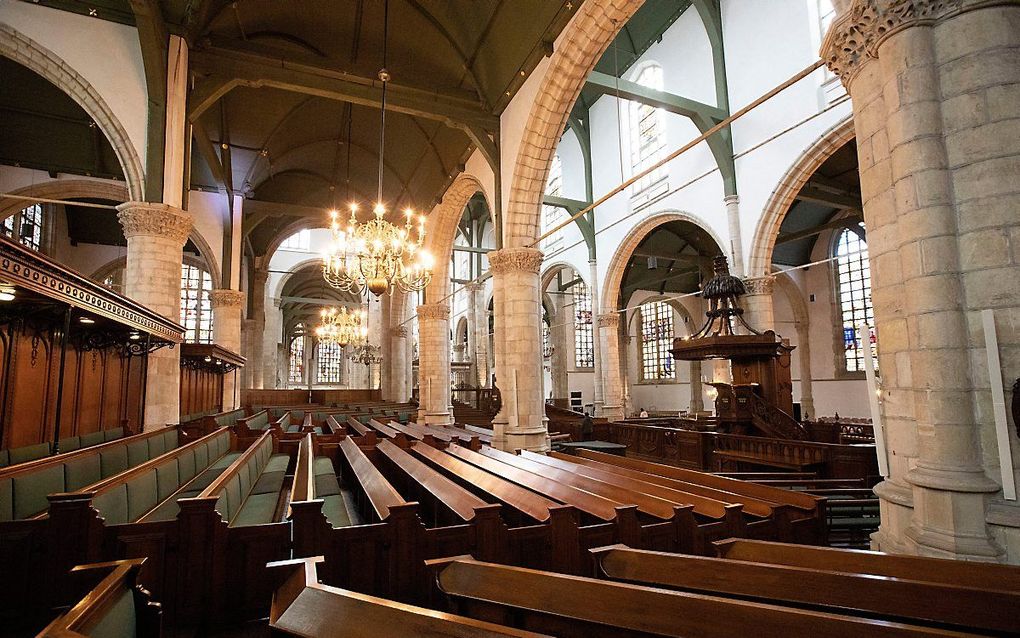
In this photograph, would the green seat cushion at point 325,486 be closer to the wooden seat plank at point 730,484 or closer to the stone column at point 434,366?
the wooden seat plank at point 730,484

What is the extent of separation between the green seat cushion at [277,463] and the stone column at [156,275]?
1.52 metres

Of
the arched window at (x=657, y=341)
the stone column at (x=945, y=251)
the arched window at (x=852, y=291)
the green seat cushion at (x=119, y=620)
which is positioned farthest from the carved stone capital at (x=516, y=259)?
the arched window at (x=657, y=341)

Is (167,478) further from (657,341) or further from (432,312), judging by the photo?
→ (657,341)

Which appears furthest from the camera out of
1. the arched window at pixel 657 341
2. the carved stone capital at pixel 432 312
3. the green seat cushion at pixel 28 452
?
the arched window at pixel 657 341

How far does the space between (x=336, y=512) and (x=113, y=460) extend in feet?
7.39

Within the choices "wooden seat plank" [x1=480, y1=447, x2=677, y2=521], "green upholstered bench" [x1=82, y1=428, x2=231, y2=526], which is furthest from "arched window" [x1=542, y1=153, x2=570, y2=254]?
"green upholstered bench" [x1=82, y1=428, x2=231, y2=526]

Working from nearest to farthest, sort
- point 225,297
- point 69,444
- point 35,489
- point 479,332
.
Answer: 1. point 35,489
2. point 69,444
3. point 225,297
4. point 479,332

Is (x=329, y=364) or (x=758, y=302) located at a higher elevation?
(x=758, y=302)

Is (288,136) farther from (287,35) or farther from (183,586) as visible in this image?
(183,586)

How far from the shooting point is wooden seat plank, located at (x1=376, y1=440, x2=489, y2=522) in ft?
10.8

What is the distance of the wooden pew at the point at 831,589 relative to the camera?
1.56m

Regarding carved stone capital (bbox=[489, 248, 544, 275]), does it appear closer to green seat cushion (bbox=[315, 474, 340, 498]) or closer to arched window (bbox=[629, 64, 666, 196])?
green seat cushion (bbox=[315, 474, 340, 498])

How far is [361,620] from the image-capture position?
1.37 meters

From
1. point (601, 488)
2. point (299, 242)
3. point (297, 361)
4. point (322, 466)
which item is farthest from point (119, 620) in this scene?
point (297, 361)
